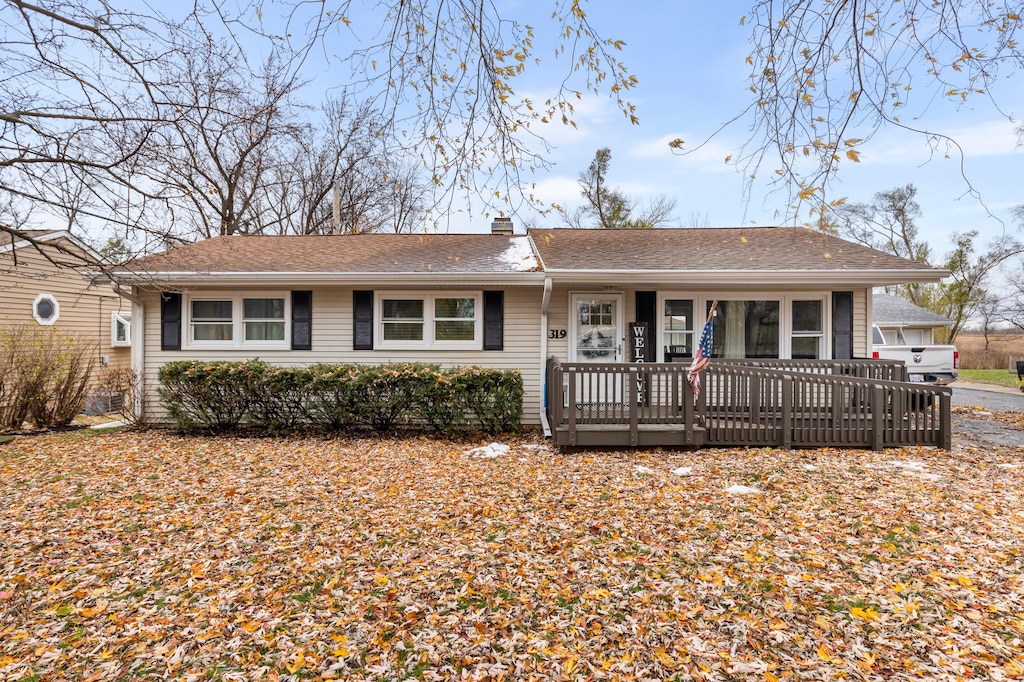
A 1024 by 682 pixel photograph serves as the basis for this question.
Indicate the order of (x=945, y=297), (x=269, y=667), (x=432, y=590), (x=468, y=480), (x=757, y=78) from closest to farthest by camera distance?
1. (x=269, y=667)
2. (x=432, y=590)
3. (x=757, y=78)
4. (x=468, y=480)
5. (x=945, y=297)

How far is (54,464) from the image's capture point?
20.4 feet

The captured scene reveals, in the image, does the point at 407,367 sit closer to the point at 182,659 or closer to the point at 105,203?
the point at 105,203

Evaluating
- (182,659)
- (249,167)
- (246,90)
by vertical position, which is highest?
(249,167)

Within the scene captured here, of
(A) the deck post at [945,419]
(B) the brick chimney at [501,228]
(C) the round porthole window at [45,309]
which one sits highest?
(B) the brick chimney at [501,228]

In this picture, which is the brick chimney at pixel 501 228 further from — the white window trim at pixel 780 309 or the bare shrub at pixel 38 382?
the bare shrub at pixel 38 382

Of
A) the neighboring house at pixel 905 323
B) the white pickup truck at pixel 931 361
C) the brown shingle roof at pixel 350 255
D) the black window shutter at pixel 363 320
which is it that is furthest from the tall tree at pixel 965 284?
the black window shutter at pixel 363 320

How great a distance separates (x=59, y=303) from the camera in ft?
41.3

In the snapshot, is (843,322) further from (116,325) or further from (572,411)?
(116,325)

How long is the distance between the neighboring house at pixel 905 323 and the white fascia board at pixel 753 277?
11944 millimetres

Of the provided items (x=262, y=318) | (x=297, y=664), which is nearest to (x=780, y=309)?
(x=297, y=664)

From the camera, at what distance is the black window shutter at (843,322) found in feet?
27.8

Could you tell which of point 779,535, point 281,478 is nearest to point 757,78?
point 779,535

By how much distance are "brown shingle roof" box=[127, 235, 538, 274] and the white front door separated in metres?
1.13

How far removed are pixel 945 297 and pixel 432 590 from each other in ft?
101
